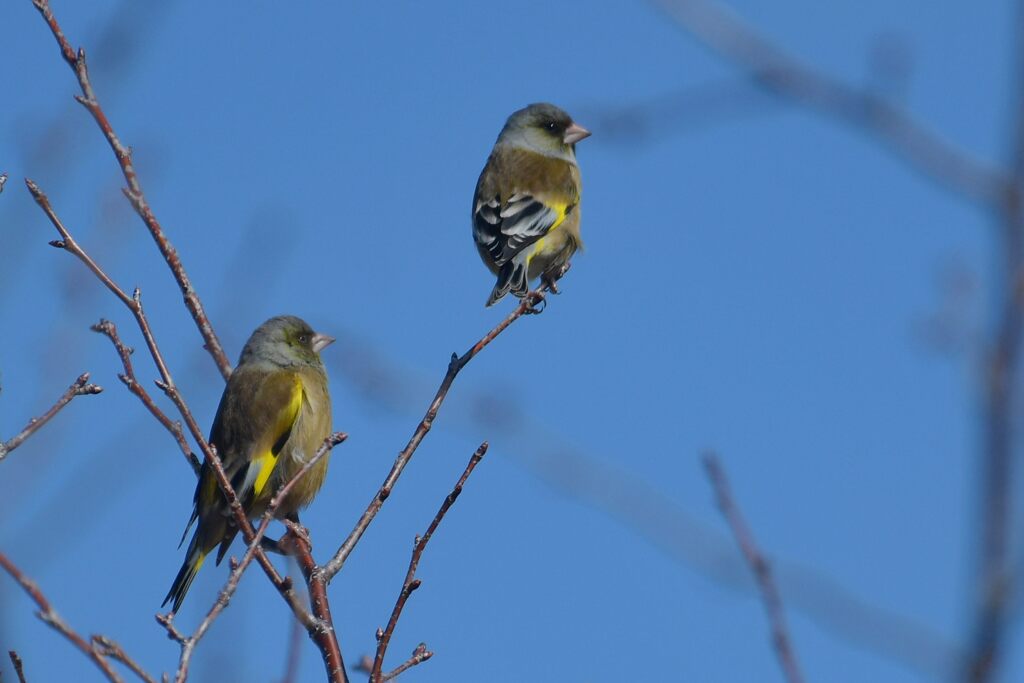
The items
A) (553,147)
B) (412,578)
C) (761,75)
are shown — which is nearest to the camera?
(761,75)

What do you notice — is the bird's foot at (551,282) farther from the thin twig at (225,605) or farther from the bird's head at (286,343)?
the thin twig at (225,605)

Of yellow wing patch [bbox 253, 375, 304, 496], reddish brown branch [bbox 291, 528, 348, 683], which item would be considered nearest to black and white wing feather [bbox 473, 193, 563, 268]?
yellow wing patch [bbox 253, 375, 304, 496]

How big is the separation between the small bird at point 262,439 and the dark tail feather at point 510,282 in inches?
43.3

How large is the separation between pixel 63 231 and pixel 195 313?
1429 millimetres

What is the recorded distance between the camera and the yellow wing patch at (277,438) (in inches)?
231

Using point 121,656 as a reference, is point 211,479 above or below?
above

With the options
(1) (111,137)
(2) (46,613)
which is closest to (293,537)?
(1) (111,137)

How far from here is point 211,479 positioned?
18.2 feet

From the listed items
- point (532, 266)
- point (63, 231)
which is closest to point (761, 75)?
point (63, 231)

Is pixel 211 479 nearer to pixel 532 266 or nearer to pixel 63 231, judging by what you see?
pixel 63 231

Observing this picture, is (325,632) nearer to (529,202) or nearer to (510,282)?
(510,282)

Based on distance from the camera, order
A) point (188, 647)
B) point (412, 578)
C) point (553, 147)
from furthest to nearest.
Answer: point (553, 147) → point (412, 578) → point (188, 647)

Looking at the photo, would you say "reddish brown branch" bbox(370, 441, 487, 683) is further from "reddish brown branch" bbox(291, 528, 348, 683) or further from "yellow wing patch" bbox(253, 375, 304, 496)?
"yellow wing patch" bbox(253, 375, 304, 496)

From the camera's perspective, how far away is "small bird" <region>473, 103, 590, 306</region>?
686cm
